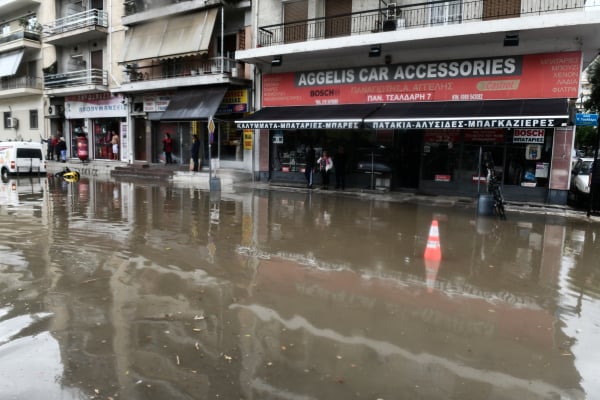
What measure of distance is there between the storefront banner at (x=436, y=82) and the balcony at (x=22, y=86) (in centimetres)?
1929

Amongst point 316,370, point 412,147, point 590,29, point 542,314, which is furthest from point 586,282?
point 412,147

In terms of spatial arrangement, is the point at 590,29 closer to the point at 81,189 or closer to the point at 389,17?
the point at 389,17

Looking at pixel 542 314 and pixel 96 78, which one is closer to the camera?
pixel 542 314

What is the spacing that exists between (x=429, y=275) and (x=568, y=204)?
1081 cm

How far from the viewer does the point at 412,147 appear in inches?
667

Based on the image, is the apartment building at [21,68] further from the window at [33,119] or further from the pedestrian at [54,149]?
the pedestrian at [54,149]

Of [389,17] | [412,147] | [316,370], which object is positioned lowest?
[316,370]

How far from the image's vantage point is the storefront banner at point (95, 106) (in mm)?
25719

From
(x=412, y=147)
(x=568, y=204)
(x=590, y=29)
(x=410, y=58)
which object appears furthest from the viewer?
(x=412, y=147)

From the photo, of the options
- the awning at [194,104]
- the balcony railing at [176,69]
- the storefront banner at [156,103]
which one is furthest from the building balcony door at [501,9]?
the storefront banner at [156,103]

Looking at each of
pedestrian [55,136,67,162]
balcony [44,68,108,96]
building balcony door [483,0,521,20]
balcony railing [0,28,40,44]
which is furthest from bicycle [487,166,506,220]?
balcony railing [0,28,40,44]

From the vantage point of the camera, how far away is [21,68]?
105 feet

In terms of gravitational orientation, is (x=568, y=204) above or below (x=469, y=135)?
below

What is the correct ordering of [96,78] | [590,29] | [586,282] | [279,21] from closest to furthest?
[586,282]
[590,29]
[279,21]
[96,78]
